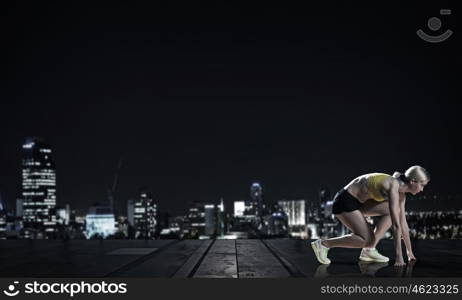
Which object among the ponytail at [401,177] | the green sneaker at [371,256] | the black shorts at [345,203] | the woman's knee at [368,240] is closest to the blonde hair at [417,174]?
the ponytail at [401,177]

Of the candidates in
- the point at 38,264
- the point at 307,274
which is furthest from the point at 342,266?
the point at 38,264

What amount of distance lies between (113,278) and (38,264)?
3981 mm

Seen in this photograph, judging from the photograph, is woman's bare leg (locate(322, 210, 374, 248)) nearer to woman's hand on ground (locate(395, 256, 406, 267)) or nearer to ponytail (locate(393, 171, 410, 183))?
woman's hand on ground (locate(395, 256, 406, 267))

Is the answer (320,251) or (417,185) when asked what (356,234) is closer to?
(320,251)

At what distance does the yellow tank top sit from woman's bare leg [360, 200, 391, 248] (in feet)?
1.08

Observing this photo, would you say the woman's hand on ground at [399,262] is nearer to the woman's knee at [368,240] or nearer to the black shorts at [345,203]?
the woman's knee at [368,240]

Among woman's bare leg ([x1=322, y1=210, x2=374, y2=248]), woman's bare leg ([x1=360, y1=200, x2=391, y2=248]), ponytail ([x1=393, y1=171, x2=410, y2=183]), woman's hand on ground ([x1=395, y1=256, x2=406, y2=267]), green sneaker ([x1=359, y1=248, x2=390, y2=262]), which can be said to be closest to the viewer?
woman's hand on ground ([x1=395, y1=256, x2=406, y2=267])

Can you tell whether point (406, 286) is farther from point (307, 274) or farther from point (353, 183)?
point (353, 183)

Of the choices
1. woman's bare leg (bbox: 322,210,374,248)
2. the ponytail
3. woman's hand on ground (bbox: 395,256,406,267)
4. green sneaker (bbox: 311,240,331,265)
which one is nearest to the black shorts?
woman's bare leg (bbox: 322,210,374,248)

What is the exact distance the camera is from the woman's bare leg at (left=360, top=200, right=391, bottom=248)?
39.5 ft

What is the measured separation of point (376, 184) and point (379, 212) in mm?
830

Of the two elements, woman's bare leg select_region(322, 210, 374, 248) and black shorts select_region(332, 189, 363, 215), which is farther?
black shorts select_region(332, 189, 363, 215)

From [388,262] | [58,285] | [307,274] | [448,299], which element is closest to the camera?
[448,299]

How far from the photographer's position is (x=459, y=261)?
12898mm
